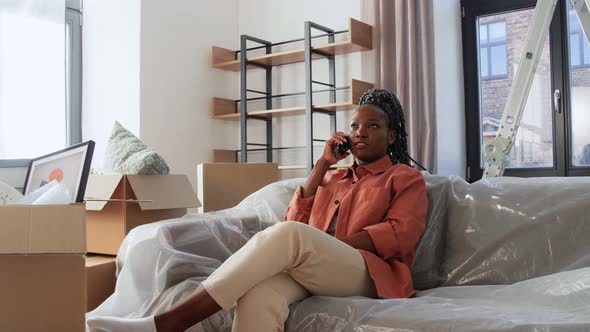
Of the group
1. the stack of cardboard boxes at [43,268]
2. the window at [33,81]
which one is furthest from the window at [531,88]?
the stack of cardboard boxes at [43,268]

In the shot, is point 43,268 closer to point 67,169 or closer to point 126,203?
point 67,169

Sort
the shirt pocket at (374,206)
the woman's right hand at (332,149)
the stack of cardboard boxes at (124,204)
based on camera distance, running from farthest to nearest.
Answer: the stack of cardboard boxes at (124,204)
the woman's right hand at (332,149)
the shirt pocket at (374,206)

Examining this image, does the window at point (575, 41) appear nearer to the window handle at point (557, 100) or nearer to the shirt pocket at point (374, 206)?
the window handle at point (557, 100)

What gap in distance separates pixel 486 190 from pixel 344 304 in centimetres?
70

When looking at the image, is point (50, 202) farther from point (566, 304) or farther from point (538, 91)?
point (538, 91)

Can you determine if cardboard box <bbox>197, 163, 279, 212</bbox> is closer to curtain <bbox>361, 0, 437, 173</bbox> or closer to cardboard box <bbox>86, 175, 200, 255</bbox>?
cardboard box <bbox>86, 175, 200, 255</bbox>

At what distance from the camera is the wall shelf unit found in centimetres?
355

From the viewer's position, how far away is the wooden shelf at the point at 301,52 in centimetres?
345

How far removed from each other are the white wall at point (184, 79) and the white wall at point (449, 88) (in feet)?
4.64

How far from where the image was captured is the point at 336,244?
154 centimetres

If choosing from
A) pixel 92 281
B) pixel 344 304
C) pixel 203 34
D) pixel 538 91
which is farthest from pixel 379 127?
pixel 203 34

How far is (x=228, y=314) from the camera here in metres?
1.58

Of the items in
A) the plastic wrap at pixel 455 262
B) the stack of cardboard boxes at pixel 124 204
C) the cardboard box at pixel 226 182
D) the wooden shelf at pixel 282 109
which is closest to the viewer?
the plastic wrap at pixel 455 262

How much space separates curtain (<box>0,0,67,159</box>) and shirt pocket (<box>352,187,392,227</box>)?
87.4 inches
